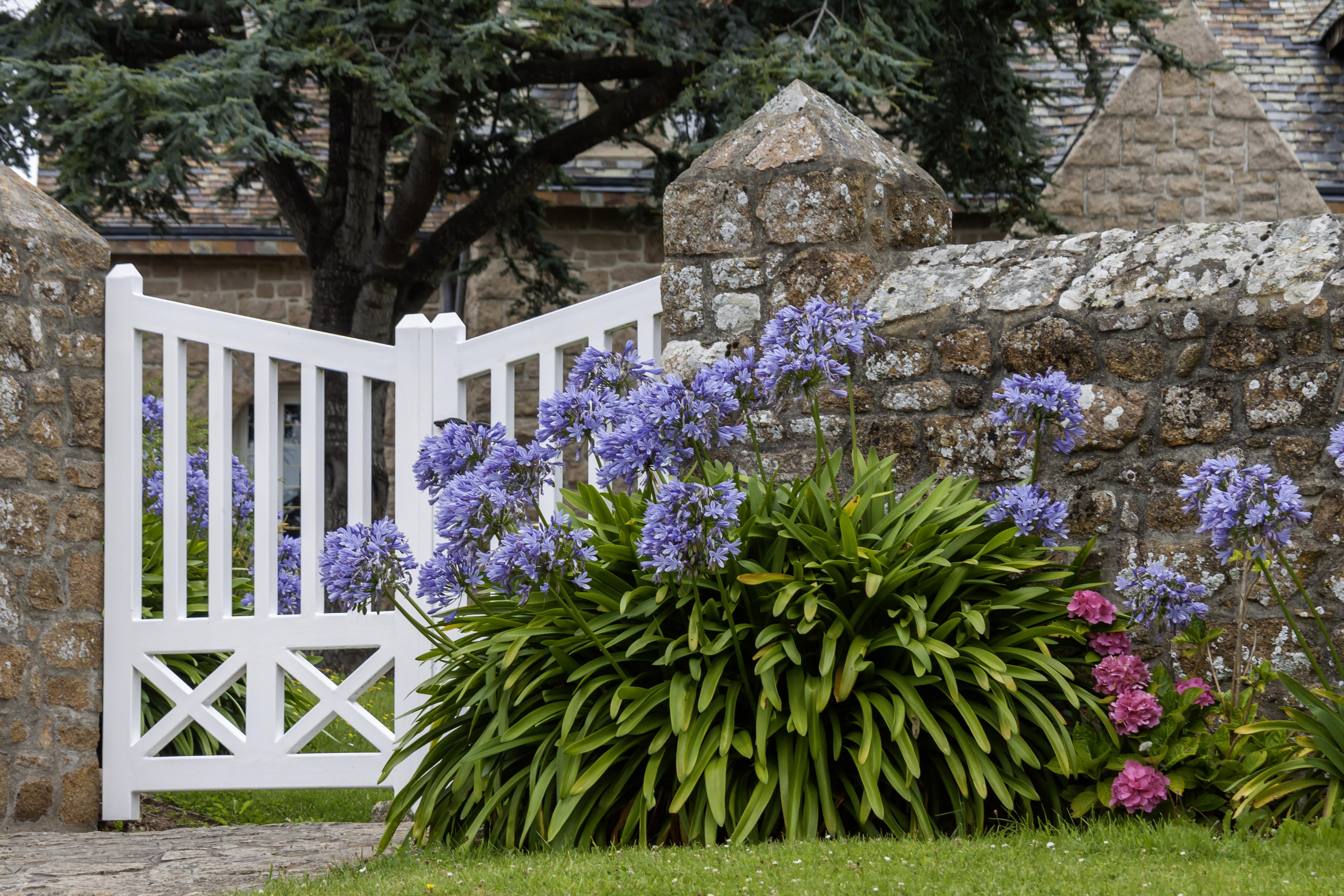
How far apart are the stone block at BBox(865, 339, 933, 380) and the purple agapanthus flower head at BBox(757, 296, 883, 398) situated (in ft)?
1.85

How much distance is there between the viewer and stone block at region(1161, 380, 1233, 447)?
139 inches

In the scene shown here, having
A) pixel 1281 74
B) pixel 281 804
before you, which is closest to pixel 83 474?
pixel 281 804

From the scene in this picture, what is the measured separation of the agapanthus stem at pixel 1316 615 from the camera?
296cm

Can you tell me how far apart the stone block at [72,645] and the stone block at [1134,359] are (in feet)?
11.9

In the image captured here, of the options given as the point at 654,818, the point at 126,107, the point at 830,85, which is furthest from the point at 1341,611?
the point at 126,107

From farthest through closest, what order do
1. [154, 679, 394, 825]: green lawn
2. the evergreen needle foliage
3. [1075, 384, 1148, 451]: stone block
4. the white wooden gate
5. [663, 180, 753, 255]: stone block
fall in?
[154, 679, 394, 825]: green lawn
the white wooden gate
[663, 180, 753, 255]: stone block
[1075, 384, 1148, 451]: stone block
the evergreen needle foliage

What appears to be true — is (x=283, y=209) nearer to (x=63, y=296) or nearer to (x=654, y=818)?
(x=63, y=296)

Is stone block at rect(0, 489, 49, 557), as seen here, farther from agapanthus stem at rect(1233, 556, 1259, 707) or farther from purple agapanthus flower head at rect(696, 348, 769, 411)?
agapanthus stem at rect(1233, 556, 1259, 707)

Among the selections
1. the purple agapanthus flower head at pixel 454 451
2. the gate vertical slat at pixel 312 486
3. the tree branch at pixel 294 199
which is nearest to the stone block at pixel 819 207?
the purple agapanthus flower head at pixel 454 451

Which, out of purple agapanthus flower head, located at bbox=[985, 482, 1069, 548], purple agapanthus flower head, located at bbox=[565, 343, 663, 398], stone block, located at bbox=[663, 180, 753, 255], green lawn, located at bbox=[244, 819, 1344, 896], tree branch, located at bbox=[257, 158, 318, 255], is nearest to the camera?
green lawn, located at bbox=[244, 819, 1344, 896]

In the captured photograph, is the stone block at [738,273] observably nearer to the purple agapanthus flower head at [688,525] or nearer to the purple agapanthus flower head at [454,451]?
the purple agapanthus flower head at [454,451]

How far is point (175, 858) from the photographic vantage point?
12.5ft

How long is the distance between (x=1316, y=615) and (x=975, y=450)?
3.79ft

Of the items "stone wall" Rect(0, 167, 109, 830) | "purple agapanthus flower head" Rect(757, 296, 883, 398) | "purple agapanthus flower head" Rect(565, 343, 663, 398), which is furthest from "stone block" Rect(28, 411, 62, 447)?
"purple agapanthus flower head" Rect(757, 296, 883, 398)
